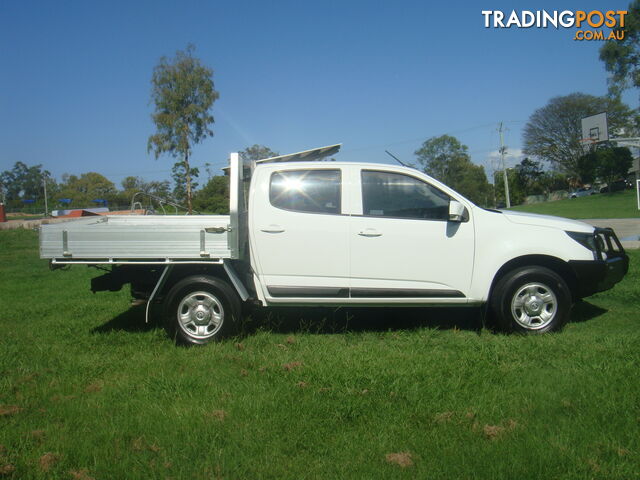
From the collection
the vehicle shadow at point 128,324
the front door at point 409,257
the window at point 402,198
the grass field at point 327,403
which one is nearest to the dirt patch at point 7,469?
the grass field at point 327,403

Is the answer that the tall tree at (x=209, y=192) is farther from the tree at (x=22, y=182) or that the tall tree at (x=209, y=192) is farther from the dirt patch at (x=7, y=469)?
the tree at (x=22, y=182)

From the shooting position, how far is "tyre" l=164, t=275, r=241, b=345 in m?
5.85

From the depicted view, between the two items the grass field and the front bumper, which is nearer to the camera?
the grass field

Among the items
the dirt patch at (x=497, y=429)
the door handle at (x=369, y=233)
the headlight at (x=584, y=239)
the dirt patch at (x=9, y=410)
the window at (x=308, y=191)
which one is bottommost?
the dirt patch at (x=497, y=429)

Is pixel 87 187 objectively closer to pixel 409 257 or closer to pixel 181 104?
→ pixel 181 104

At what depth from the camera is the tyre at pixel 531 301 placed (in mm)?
5816

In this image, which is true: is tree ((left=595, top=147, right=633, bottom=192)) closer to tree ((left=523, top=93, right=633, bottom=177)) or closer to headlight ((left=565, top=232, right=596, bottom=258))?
tree ((left=523, top=93, right=633, bottom=177))

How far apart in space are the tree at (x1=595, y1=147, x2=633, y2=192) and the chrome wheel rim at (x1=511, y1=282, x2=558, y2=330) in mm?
58342

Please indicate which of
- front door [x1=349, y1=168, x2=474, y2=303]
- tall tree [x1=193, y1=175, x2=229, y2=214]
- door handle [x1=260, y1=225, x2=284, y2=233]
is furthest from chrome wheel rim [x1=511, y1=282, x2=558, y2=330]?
tall tree [x1=193, y1=175, x2=229, y2=214]

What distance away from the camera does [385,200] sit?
597 cm

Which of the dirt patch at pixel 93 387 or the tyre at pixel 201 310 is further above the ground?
the tyre at pixel 201 310

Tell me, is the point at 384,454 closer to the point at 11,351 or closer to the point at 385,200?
the point at 385,200

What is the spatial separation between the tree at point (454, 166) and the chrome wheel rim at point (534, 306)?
124ft

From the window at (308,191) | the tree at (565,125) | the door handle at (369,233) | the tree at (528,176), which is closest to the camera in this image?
the door handle at (369,233)
